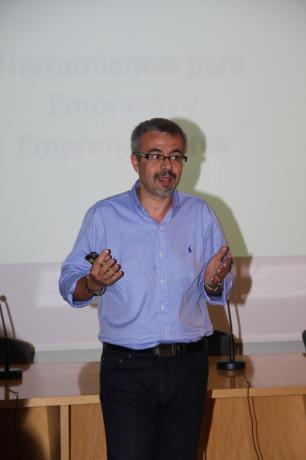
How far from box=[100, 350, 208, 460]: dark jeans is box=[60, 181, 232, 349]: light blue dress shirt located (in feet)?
0.26

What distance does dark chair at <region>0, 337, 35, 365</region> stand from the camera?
400 centimetres

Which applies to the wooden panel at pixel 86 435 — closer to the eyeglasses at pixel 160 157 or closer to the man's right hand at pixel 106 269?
the man's right hand at pixel 106 269

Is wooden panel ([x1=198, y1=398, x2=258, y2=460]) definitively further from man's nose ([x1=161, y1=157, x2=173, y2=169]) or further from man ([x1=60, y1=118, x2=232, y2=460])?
man's nose ([x1=161, y1=157, x2=173, y2=169])

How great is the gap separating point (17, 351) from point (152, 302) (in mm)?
2025

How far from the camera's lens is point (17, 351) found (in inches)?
159

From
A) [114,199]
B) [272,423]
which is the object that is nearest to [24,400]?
[114,199]

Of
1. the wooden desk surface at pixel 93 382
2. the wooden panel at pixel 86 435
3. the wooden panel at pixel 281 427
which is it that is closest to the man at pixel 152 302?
the wooden desk surface at pixel 93 382

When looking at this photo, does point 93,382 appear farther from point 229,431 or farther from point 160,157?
point 160,157

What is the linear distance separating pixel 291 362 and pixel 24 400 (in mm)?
1508

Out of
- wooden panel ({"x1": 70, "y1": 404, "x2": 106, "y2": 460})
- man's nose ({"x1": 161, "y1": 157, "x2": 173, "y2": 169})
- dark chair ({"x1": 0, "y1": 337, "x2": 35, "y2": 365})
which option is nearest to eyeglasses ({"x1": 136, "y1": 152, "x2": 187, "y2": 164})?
man's nose ({"x1": 161, "y1": 157, "x2": 173, "y2": 169})

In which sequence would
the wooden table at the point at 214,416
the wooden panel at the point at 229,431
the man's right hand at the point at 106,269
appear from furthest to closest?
the wooden panel at the point at 229,431 → the wooden table at the point at 214,416 → the man's right hand at the point at 106,269

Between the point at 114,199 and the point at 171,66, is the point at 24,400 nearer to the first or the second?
the point at 114,199

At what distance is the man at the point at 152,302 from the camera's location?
2193 mm

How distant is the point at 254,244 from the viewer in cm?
448
